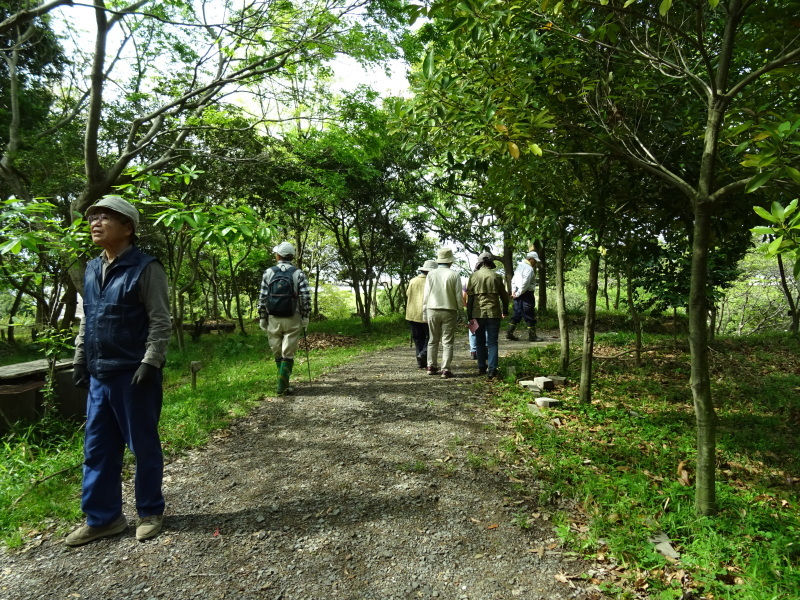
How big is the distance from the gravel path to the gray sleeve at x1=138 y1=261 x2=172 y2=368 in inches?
51.3

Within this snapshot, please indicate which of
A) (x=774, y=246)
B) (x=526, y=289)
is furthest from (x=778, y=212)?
(x=526, y=289)

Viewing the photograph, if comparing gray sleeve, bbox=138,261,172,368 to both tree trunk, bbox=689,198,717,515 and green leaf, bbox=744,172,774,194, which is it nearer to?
green leaf, bbox=744,172,774,194

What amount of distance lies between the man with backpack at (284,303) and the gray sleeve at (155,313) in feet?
10.5

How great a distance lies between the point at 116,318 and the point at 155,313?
0.26 metres

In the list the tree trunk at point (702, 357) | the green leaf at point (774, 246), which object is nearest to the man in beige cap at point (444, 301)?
the tree trunk at point (702, 357)

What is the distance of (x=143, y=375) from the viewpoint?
9.59 ft

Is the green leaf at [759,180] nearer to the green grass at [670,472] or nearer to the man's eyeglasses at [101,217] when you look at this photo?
the green grass at [670,472]

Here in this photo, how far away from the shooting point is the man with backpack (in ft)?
20.8

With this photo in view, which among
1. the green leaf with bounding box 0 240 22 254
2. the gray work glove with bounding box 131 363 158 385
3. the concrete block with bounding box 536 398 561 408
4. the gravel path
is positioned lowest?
the gravel path

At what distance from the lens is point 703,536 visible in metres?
3.02

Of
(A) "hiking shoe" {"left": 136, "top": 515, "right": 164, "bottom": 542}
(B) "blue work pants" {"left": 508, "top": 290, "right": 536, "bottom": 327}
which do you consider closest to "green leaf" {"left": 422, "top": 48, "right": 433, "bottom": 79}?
(A) "hiking shoe" {"left": 136, "top": 515, "right": 164, "bottom": 542}

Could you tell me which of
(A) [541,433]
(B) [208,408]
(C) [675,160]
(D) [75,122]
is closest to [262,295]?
(B) [208,408]

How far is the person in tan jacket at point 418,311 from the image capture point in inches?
326

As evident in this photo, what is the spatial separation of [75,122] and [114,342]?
12431mm
